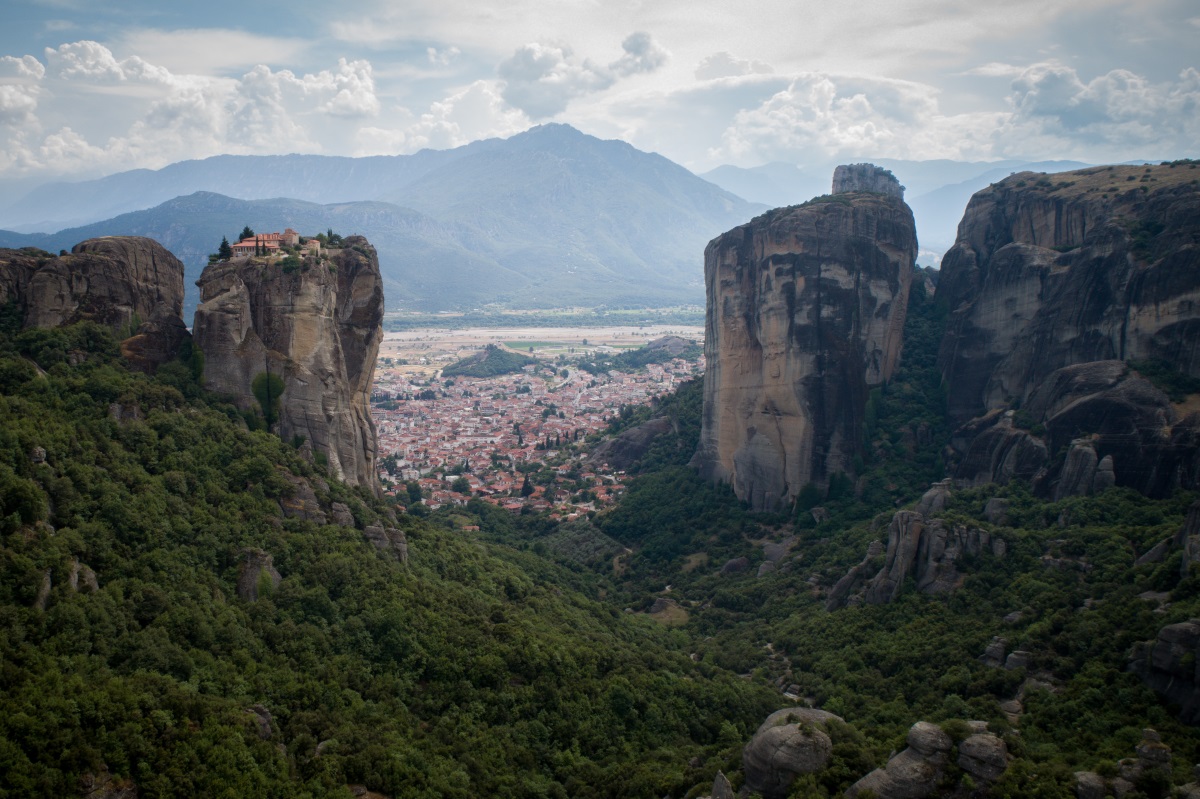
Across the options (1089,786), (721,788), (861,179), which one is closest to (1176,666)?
(1089,786)

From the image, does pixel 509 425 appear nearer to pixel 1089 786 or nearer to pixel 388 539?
pixel 388 539

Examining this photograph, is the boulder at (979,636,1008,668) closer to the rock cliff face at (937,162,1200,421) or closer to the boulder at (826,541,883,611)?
the boulder at (826,541,883,611)

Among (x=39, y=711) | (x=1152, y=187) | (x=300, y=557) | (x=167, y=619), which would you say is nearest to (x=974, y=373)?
(x=1152, y=187)

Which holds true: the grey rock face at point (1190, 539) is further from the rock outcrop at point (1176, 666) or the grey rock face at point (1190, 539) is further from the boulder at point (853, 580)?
the boulder at point (853, 580)

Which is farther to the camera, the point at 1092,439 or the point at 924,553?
the point at 1092,439

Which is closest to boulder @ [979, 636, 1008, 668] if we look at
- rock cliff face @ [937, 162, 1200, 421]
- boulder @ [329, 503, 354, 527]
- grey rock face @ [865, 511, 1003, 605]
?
grey rock face @ [865, 511, 1003, 605]

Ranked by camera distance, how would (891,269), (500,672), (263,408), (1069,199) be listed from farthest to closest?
1. (891,269)
2. (1069,199)
3. (263,408)
4. (500,672)

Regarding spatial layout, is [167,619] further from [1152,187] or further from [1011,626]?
[1152,187]
